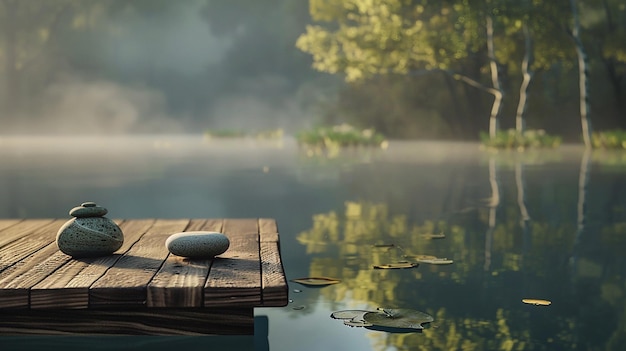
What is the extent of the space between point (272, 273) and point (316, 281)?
39.6 inches

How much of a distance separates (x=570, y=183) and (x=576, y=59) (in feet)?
62.4

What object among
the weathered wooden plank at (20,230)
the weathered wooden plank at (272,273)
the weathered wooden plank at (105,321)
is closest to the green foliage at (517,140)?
the weathered wooden plank at (20,230)

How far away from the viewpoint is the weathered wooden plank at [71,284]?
3586mm

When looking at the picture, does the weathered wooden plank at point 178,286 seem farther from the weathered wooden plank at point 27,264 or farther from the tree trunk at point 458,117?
the tree trunk at point 458,117

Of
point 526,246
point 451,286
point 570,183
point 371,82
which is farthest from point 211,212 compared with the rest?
point 371,82

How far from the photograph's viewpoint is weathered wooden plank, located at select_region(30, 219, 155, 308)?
359 centimetres

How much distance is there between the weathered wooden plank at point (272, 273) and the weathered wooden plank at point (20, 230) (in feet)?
4.84

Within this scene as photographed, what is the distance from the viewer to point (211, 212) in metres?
8.81

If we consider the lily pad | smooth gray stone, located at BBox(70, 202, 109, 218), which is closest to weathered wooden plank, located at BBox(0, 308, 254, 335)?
the lily pad

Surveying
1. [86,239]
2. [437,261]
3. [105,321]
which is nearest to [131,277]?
[105,321]

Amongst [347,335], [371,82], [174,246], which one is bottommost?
[347,335]

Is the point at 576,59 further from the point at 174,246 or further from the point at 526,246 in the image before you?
the point at 174,246

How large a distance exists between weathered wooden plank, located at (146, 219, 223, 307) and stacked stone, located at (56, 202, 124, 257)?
471 mm

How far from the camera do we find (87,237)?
4457mm
